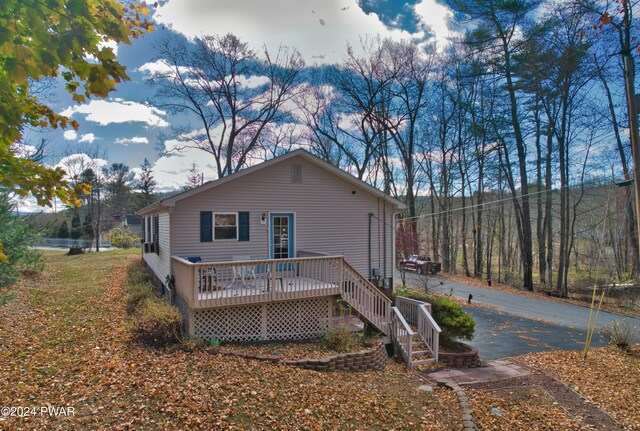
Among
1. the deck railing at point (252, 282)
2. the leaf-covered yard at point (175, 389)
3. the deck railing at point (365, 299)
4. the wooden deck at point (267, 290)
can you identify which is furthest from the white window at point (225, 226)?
the deck railing at point (365, 299)

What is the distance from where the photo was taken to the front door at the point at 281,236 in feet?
37.2

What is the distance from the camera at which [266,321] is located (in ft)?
27.8

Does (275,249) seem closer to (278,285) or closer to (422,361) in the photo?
(278,285)

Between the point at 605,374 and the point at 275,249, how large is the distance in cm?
907

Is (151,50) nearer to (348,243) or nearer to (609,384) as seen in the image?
(348,243)

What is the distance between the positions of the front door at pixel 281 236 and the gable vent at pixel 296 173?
1182 millimetres

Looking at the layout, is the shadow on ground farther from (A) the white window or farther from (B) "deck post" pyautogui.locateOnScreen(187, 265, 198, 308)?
(A) the white window

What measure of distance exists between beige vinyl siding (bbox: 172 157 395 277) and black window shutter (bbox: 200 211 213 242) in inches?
4.2

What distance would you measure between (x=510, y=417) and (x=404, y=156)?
2280 centimetres

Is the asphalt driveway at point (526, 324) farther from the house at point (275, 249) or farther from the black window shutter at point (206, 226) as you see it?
the black window shutter at point (206, 226)

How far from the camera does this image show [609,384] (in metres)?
7.30

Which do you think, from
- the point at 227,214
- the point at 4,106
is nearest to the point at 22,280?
the point at 227,214

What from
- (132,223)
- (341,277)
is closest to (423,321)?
(341,277)

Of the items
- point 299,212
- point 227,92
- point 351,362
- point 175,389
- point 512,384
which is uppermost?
point 227,92
